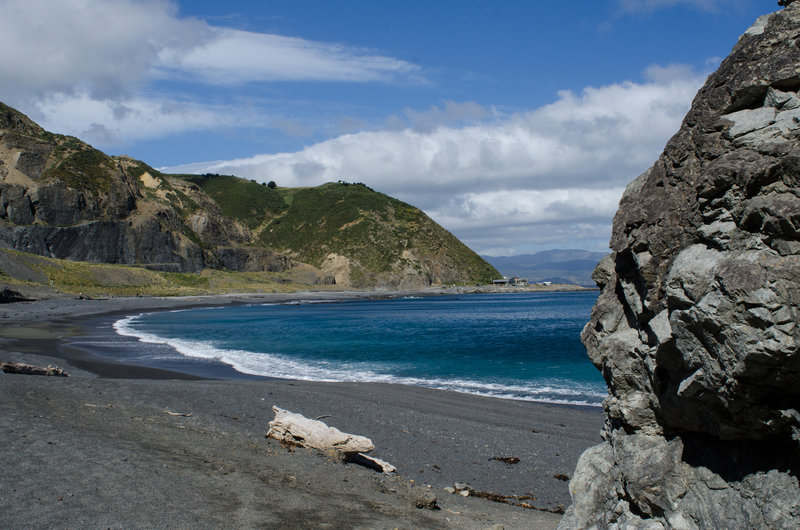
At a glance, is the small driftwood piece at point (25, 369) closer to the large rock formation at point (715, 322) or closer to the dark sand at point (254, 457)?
the dark sand at point (254, 457)

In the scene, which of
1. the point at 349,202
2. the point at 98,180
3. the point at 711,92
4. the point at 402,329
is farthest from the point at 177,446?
the point at 349,202

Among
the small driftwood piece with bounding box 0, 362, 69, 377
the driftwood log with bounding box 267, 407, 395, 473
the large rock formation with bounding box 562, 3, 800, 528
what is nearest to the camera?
the large rock formation with bounding box 562, 3, 800, 528

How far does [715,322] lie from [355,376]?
19.2 m

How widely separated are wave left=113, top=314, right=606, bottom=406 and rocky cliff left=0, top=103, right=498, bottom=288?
71.3 metres

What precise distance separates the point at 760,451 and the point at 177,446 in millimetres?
7565

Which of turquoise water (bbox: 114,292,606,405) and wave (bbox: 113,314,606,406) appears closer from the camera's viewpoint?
wave (bbox: 113,314,606,406)

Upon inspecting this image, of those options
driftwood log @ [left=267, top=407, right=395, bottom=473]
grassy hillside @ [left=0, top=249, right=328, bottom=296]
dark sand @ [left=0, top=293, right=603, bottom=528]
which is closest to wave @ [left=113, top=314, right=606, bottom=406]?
dark sand @ [left=0, top=293, right=603, bottom=528]

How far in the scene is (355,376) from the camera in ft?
72.0

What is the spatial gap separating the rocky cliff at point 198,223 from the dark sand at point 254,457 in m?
86.1

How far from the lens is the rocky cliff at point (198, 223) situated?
88375 millimetres

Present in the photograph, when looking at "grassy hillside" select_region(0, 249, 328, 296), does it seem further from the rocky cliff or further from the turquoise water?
the turquoise water

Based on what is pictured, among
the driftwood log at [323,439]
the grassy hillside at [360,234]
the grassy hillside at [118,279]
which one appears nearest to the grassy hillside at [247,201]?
the grassy hillside at [360,234]

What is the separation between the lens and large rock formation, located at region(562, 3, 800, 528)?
358cm

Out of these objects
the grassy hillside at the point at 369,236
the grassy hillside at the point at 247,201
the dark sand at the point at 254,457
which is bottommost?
the dark sand at the point at 254,457
